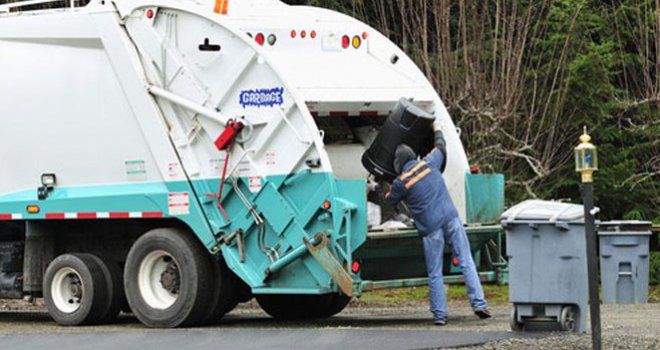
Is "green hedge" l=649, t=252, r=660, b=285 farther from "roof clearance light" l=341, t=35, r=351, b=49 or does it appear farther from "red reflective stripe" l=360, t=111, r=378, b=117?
"roof clearance light" l=341, t=35, r=351, b=49

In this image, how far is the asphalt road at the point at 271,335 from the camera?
12094 millimetres

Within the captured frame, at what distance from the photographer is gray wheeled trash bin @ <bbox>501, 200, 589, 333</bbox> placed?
12742mm

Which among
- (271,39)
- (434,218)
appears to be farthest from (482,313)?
(271,39)

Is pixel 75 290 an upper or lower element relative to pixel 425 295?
upper

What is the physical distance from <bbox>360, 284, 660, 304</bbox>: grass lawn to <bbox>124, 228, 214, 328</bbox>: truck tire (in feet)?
17.9

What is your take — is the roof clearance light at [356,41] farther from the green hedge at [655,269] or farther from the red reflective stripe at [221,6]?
the green hedge at [655,269]

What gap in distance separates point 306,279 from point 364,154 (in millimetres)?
1448

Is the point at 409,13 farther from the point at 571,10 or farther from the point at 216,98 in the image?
the point at 216,98

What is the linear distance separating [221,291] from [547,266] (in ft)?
10.5

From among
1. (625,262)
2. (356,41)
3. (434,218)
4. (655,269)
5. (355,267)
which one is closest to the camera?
(355,267)

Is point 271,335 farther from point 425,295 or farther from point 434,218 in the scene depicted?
point 425,295

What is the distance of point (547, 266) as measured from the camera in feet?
42.1

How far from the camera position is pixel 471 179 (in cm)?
1488

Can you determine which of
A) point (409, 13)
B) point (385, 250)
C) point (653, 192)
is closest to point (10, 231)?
point (385, 250)
